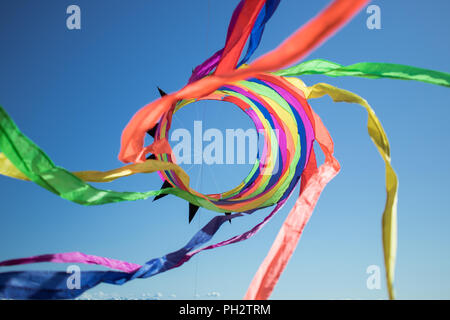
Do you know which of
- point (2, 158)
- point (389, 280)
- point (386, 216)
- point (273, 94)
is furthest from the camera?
point (273, 94)

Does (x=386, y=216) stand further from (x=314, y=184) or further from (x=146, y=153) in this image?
(x=146, y=153)

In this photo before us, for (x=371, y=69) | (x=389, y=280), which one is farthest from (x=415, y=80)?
(x=389, y=280)

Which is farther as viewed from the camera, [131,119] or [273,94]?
[273,94]

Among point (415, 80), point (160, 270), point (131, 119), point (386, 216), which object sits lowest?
point (160, 270)

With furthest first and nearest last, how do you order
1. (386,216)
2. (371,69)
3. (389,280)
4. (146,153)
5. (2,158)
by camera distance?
(146,153)
(371,69)
(2,158)
(386,216)
(389,280)

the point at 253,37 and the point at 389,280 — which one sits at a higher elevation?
the point at 253,37

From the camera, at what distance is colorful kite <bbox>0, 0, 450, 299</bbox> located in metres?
3.12

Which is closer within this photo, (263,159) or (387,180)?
(387,180)

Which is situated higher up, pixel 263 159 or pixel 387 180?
pixel 263 159

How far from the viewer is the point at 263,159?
589 centimetres

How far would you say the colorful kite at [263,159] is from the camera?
10.2ft

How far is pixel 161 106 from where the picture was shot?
146 inches

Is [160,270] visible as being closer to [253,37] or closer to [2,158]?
[2,158]

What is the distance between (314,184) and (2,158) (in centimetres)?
303
